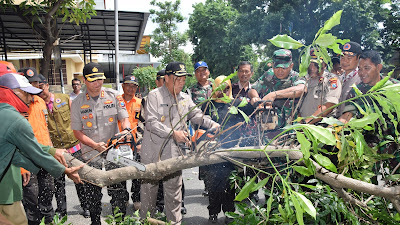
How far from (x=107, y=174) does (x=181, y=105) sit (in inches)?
47.7

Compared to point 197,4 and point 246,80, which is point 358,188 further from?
point 197,4

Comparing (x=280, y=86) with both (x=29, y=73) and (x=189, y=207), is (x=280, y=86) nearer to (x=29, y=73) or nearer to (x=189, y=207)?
(x=189, y=207)

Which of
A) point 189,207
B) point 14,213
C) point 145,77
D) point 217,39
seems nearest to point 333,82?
point 189,207

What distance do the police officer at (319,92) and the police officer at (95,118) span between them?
195 cm

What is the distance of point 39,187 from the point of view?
3.53 m

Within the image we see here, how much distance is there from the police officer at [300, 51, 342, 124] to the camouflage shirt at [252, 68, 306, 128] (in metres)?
0.13

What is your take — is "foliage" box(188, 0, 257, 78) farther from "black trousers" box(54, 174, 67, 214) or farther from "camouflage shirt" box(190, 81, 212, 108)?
"black trousers" box(54, 174, 67, 214)

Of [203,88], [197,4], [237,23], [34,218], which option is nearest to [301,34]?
[237,23]

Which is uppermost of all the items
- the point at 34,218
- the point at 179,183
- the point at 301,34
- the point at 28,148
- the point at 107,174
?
the point at 301,34

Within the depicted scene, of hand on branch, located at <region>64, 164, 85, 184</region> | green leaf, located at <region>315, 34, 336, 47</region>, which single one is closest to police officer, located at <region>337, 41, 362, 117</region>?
green leaf, located at <region>315, 34, 336, 47</region>

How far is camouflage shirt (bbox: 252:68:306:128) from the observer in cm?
344

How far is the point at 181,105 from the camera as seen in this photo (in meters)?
3.26

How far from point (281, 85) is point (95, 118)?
2.08 m

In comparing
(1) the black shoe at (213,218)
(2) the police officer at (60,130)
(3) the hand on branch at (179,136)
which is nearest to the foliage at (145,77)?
(2) the police officer at (60,130)
